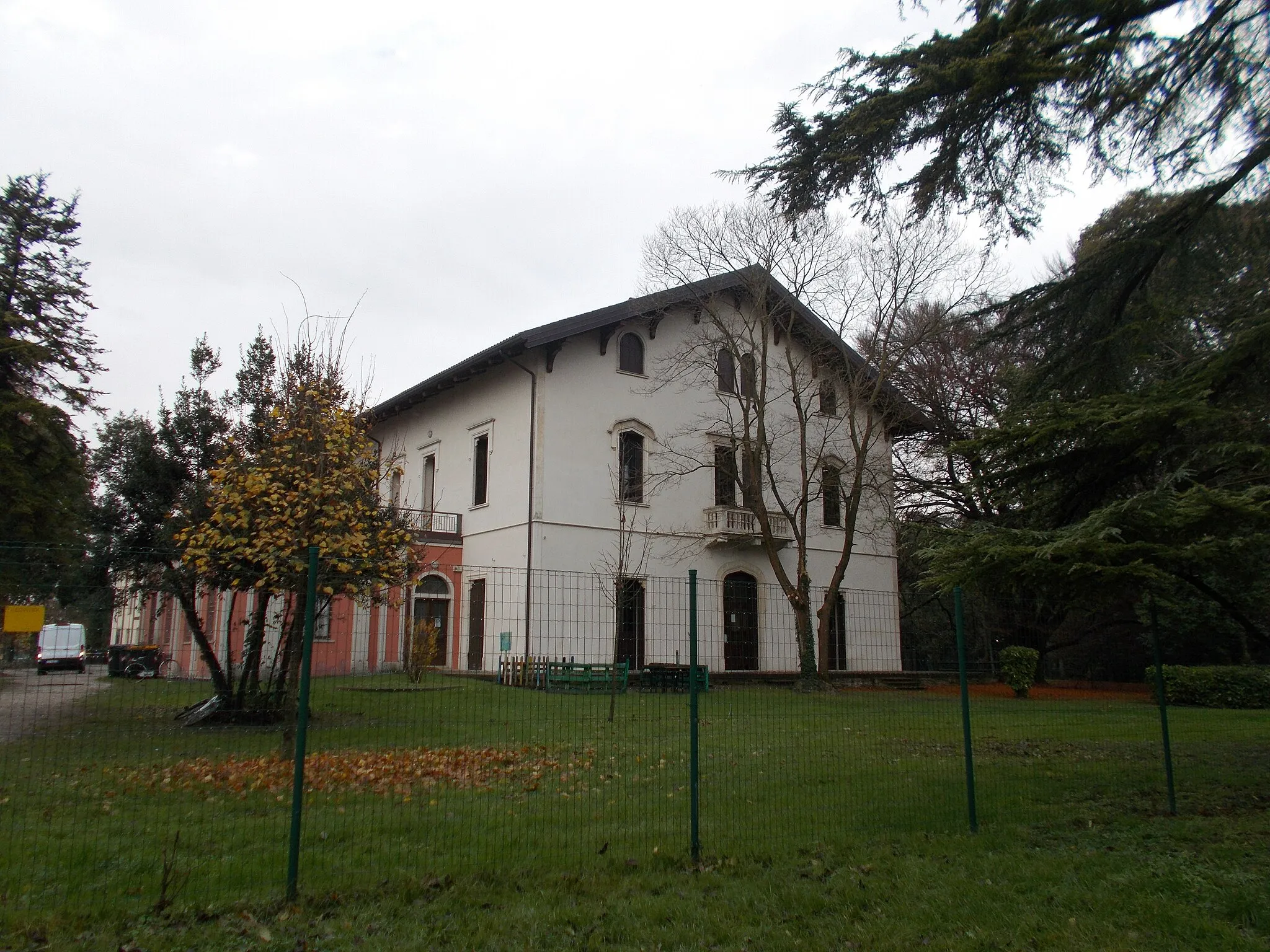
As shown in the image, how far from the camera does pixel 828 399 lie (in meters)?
26.1

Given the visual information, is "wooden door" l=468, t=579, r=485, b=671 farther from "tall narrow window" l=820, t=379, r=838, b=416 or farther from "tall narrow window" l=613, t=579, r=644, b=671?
"tall narrow window" l=820, t=379, r=838, b=416

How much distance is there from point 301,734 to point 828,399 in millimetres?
22437

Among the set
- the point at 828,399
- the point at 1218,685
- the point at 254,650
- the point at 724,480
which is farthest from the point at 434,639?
the point at 724,480

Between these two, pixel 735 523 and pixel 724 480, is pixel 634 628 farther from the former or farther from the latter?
pixel 724 480

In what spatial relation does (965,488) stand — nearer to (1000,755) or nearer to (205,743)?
(1000,755)

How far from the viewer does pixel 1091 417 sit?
7355mm


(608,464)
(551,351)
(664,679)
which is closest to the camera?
(664,679)

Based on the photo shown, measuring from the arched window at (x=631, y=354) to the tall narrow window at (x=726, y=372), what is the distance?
2196mm

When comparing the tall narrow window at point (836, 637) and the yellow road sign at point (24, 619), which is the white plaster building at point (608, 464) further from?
the yellow road sign at point (24, 619)

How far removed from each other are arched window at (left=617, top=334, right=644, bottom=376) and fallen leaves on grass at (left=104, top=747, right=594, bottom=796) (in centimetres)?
1756

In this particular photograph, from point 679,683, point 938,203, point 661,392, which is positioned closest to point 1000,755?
point 938,203

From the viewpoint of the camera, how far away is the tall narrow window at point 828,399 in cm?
2605

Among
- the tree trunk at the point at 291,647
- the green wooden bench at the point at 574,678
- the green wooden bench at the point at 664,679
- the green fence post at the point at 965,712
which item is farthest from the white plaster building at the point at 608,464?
the green fence post at the point at 965,712

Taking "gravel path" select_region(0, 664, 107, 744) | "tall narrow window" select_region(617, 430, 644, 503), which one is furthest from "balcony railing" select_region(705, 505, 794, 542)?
"gravel path" select_region(0, 664, 107, 744)
